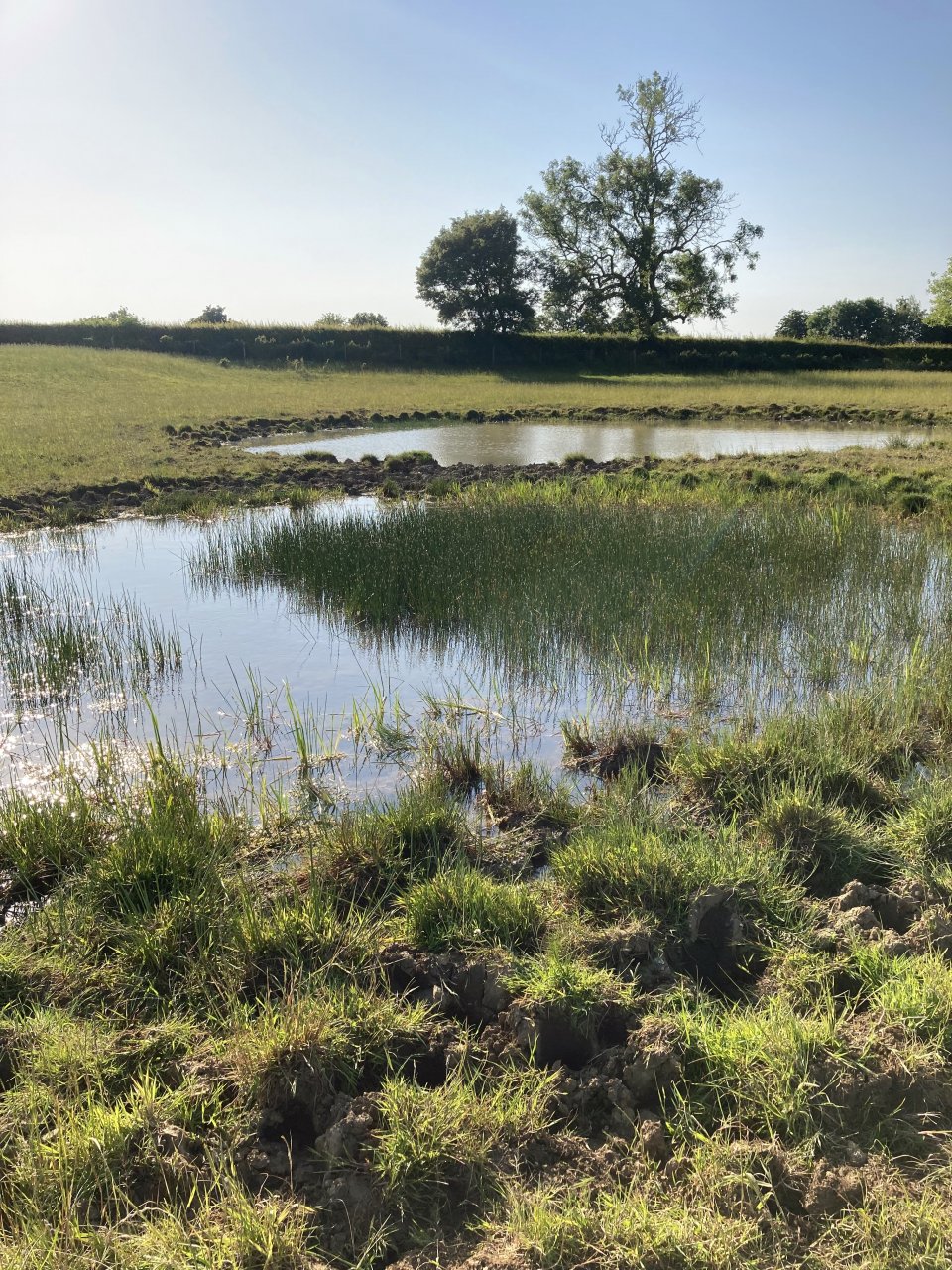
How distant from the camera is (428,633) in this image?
8.11 metres

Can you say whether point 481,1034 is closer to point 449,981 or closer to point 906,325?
point 449,981

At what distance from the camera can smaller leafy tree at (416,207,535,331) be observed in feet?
170

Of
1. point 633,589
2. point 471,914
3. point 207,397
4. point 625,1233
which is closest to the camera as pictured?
point 625,1233

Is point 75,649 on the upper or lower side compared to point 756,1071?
upper

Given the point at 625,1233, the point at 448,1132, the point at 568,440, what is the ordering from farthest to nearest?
the point at 568,440 → the point at 448,1132 → the point at 625,1233

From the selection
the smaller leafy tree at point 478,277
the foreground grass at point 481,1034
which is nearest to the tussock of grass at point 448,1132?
the foreground grass at point 481,1034

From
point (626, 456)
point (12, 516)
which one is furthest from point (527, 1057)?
point (626, 456)

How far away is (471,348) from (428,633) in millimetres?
42281

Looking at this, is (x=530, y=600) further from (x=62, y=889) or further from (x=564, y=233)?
(x=564, y=233)

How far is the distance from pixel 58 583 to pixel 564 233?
55339mm

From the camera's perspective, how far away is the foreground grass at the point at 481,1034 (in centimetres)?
236

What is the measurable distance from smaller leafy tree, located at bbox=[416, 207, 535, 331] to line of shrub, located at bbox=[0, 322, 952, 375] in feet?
14.4

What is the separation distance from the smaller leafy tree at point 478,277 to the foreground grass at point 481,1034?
5058cm

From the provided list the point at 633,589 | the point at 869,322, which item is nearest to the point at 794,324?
the point at 869,322
